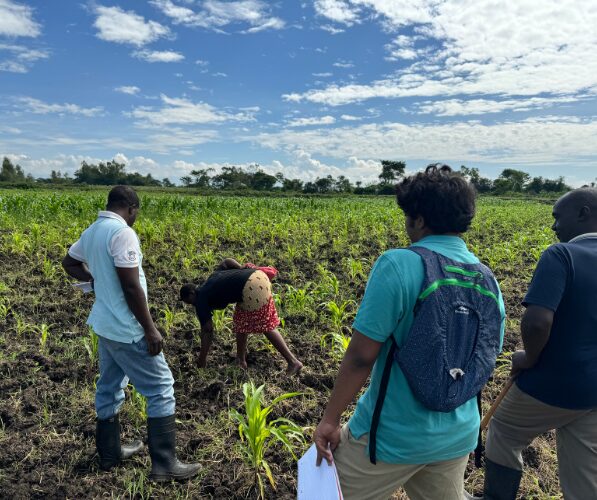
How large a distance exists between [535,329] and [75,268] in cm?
275

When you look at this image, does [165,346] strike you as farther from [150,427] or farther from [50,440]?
[150,427]

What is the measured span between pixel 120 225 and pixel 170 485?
1597mm

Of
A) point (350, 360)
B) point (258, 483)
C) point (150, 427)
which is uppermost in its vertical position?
point (350, 360)

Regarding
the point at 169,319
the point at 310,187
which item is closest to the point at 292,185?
the point at 310,187

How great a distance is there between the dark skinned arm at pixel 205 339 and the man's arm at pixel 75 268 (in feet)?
3.83

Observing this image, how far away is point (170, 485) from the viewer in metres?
2.65

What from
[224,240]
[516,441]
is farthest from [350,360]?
[224,240]

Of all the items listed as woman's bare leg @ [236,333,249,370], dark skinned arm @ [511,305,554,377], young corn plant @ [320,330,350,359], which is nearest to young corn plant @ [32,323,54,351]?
woman's bare leg @ [236,333,249,370]

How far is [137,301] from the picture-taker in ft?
8.22

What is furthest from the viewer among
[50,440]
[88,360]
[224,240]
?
[224,240]

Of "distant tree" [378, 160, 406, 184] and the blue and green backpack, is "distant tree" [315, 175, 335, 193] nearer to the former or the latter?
"distant tree" [378, 160, 406, 184]

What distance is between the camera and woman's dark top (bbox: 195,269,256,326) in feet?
12.5

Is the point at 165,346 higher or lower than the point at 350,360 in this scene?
lower

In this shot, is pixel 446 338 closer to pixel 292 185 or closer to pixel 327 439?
pixel 327 439
